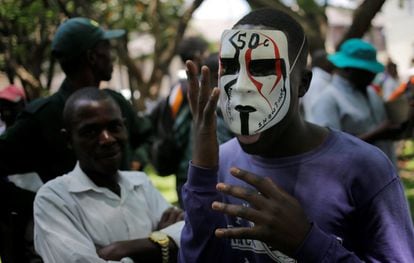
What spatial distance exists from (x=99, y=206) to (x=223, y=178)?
740 mm

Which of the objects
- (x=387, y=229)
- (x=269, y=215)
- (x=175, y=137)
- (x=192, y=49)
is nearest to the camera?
(x=269, y=215)

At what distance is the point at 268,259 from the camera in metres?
1.93

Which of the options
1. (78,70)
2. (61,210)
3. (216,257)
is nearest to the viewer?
(216,257)

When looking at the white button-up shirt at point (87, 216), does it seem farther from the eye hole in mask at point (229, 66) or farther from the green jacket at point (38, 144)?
the eye hole in mask at point (229, 66)

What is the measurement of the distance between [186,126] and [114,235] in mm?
2110

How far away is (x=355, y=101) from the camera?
4.35 meters

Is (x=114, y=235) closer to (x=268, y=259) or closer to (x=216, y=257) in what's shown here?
(x=216, y=257)

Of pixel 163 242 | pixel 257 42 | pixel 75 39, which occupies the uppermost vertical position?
pixel 257 42

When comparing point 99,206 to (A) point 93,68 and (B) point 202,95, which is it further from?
(A) point 93,68

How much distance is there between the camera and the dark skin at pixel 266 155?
1672 mm

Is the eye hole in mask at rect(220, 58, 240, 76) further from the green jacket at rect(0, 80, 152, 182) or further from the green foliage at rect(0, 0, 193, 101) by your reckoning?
the green foliage at rect(0, 0, 193, 101)

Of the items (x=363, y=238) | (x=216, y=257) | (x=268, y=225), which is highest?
(x=268, y=225)

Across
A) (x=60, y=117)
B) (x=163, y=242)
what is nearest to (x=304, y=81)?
(x=163, y=242)

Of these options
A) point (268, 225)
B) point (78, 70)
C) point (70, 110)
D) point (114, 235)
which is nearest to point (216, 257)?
point (268, 225)
